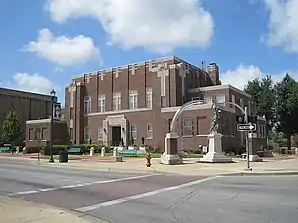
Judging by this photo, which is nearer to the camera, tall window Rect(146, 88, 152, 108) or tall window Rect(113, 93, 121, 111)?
tall window Rect(146, 88, 152, 108)

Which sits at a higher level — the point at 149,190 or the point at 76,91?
the point at 76,91

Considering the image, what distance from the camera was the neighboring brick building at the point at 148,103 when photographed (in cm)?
4450

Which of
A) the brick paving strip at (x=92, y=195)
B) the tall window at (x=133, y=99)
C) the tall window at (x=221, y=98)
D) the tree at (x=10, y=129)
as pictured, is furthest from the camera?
the tree at (x=10, y=129)

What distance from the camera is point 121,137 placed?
5266cm

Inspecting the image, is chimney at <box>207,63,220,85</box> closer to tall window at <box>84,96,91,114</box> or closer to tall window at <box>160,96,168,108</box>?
tall window at <box>160,96,168,108</box>

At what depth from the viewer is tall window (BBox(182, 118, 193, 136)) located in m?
44.1

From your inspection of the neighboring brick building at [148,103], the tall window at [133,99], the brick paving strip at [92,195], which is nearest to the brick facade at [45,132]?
the neighboring brick building at [148,103]

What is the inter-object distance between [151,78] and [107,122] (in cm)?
909

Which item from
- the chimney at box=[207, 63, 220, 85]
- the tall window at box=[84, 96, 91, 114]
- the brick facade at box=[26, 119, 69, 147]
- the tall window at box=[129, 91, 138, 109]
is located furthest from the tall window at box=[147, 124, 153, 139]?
the brick facade at box=[26, 119, 69, 147]

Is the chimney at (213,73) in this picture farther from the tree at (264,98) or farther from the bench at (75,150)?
the bench at (75,150)

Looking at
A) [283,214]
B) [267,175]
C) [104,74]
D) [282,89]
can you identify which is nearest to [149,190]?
[283,214]

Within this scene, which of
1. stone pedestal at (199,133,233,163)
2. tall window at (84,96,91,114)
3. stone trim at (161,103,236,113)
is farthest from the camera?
tall window at (84,96,91,114)

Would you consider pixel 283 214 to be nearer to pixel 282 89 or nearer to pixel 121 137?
pixel 121 137

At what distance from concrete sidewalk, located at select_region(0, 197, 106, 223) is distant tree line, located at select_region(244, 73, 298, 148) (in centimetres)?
5658
